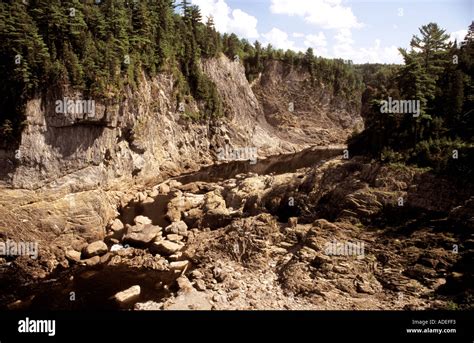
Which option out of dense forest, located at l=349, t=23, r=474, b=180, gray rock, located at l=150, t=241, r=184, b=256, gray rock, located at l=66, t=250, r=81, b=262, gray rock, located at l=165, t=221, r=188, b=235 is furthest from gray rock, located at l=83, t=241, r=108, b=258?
dense forest, located at l=349, t=23, r=474, b=180

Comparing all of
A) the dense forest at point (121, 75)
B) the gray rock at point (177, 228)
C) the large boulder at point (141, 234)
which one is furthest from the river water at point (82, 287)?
the dense forest at point (121, 75)

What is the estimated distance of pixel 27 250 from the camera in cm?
2936

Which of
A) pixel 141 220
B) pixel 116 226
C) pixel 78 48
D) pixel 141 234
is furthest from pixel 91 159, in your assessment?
pixel 78 48

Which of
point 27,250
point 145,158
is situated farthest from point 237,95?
point 27,250

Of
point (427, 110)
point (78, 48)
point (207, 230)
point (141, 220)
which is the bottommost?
point (207, 230)

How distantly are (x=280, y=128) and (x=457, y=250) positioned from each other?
67659 millimetres

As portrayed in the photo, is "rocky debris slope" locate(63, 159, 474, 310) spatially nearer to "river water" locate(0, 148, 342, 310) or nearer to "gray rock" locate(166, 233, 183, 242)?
"gray rock" locate(166, 233, 183, 242)

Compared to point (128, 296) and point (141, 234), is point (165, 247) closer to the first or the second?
point (141, 234)

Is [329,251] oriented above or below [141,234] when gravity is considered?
above

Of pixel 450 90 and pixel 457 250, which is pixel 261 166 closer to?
pixel 450 90

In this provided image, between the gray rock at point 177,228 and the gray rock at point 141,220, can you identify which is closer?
the gray rock at point 177,228

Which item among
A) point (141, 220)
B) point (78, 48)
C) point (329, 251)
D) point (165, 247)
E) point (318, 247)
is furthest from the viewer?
point (78, 48)

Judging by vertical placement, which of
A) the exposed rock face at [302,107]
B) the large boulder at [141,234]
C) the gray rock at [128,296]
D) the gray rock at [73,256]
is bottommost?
the gray rock at [128,296]

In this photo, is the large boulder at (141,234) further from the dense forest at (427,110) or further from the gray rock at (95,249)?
the dense forest at (427,110)
